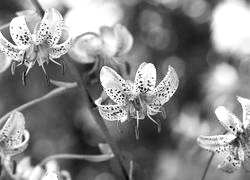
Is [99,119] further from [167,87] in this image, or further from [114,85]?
[167,87]

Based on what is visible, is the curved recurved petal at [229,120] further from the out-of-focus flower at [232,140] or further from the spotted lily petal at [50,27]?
the spotted lily petal at [50,27]

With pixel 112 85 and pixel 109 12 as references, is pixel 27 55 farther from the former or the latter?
pixel 109 12

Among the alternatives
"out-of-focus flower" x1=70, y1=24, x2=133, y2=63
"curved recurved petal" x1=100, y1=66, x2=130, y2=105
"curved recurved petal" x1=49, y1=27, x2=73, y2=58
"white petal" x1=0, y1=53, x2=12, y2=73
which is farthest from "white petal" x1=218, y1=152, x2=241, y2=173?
"white petal" x1=0, y1=53, x2=12, y2=73

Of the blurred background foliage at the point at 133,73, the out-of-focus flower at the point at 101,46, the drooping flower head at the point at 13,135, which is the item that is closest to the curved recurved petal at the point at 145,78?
the drooping flower head at the point at 13,135

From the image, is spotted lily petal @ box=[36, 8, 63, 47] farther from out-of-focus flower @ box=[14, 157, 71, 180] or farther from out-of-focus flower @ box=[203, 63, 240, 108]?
out-of-focus flower @ box=[203, 63, 240, 108]

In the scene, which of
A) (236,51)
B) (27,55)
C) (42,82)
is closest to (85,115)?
(42,82)

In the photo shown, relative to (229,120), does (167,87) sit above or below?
above

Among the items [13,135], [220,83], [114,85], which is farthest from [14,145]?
[220,83]

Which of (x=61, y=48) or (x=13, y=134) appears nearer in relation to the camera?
(x=61, y=48)
